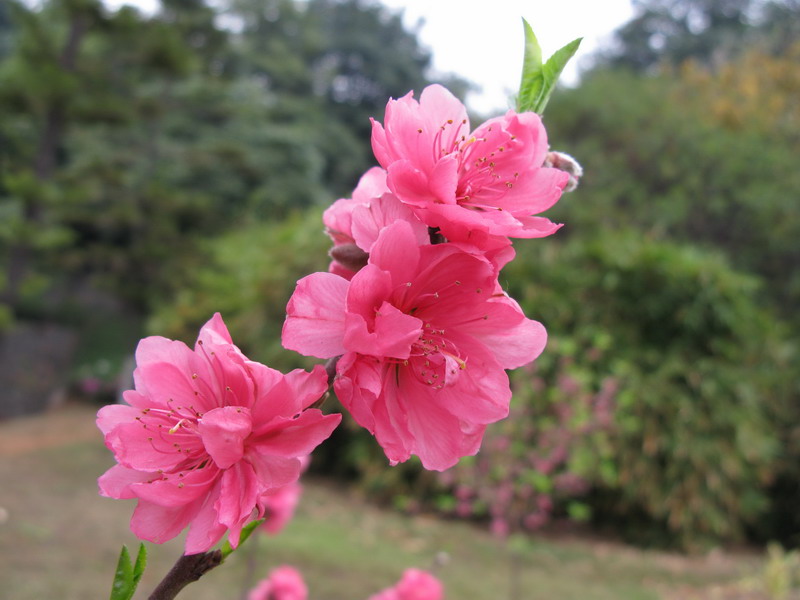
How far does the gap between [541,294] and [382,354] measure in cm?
569

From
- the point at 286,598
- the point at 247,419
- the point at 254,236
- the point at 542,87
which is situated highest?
the point at 542,87

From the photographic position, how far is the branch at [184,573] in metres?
0.60

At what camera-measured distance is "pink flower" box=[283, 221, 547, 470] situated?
0.67 metres

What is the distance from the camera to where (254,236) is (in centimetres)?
933

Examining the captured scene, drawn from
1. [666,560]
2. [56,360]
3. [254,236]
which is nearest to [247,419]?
[666,560]

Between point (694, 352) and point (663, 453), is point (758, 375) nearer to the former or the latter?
point (694, 352)

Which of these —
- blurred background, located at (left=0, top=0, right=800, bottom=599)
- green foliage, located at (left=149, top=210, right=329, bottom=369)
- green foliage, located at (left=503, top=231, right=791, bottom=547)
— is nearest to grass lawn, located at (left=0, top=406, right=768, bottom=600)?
blurred background, located at (left=0, top=0, right=800, bottom=599)

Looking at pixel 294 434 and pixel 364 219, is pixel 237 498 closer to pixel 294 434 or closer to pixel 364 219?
pixel 294 434

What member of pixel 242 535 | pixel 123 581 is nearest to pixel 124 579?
pixel 123 581

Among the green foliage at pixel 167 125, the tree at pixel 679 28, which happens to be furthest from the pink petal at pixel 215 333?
the tree at pixel 679 28

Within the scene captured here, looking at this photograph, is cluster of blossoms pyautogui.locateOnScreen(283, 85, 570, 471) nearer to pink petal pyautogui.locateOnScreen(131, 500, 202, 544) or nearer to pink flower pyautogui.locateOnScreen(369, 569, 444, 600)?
pink petal pyautogui.locateOnScreen(131, 500, 202, 544)

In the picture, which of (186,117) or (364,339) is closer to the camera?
(364,339)

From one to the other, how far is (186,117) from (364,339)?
1628 cm

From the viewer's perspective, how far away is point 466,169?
0.83m
